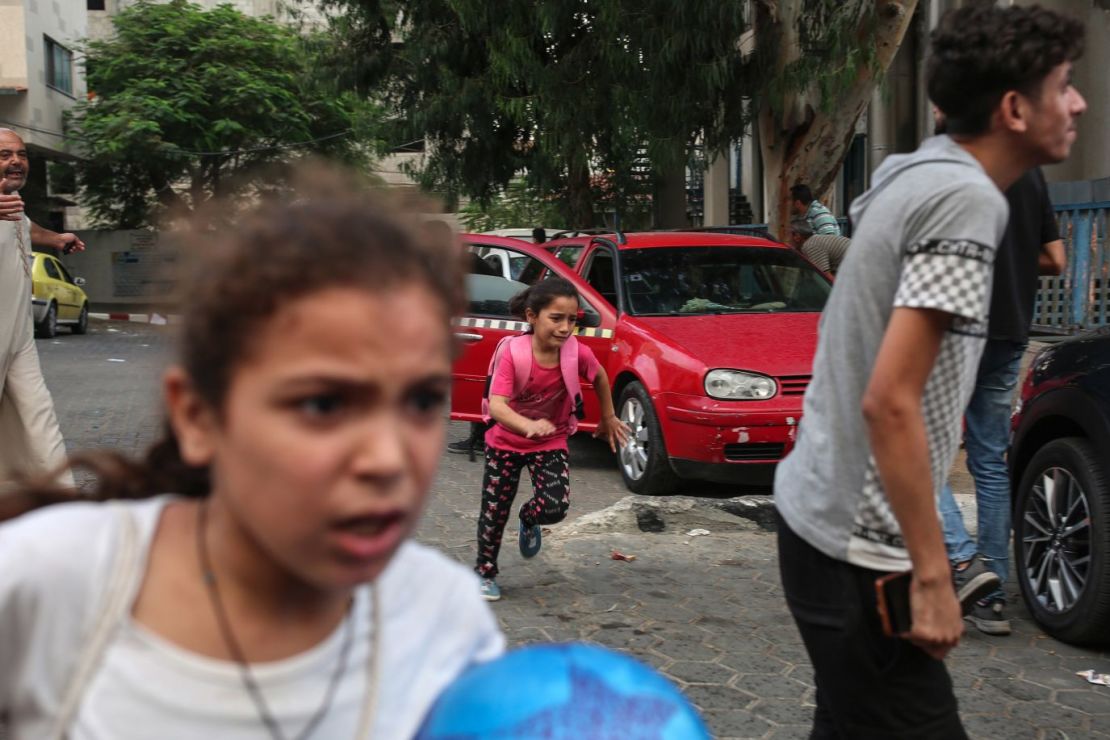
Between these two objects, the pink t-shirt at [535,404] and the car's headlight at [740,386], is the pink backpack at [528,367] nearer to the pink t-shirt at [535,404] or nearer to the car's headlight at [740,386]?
the pink t-shirt at [535,404]

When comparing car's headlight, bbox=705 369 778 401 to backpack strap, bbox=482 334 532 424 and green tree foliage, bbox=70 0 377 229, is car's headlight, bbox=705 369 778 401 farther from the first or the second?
green tree foliage, bbox=70 0 377 229

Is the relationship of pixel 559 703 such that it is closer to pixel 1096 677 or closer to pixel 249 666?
pixel 249 666

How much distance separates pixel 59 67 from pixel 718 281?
3280cm

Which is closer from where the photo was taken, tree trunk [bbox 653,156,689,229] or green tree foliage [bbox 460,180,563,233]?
tree trunk [bbox 653,156,689,229]

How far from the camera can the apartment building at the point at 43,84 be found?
109ft

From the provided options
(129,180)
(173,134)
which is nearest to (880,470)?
(173,134)

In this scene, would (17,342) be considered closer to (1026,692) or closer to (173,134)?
(1026,692)

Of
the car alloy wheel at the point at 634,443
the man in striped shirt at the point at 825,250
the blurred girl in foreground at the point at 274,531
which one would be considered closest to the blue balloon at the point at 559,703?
the blurred girl in foreground at the point at 274,531

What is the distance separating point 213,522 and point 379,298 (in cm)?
34

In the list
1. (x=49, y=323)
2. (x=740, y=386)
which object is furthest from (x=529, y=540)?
(x=49, y=323)

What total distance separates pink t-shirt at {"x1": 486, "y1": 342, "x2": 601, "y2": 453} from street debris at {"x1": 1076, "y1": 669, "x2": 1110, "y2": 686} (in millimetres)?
2360

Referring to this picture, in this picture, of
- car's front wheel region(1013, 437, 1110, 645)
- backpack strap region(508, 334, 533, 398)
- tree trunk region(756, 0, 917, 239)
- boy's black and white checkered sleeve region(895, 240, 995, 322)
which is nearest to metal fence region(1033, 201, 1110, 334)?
tree trunk region(756, 0, 917, 239)

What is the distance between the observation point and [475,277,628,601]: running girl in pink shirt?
227 inches

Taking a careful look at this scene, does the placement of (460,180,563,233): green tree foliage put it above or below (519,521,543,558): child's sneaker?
above
